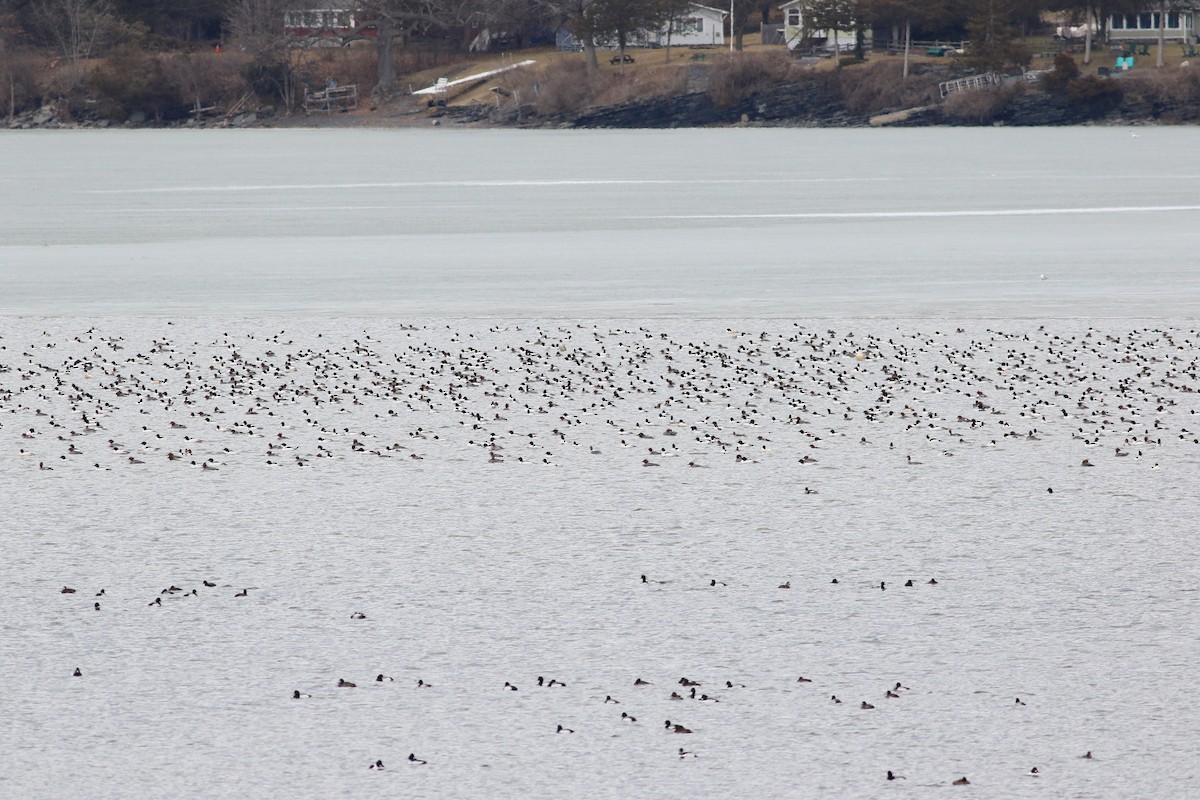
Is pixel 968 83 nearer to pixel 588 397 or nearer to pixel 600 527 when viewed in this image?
pixel 588 397

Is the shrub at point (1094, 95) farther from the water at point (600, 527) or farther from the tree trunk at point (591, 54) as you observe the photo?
the water at point (600, 527)

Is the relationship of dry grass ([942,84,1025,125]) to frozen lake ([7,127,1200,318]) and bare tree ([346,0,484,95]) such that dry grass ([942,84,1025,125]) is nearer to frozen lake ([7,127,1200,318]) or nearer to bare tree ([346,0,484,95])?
bare tree ([346,0,484,95])

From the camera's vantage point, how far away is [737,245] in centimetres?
2073

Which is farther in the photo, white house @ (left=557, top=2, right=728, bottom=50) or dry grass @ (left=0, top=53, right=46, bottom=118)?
white house @ (left=557, top=2, right=728, bottom=50)

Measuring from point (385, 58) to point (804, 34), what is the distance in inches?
1195

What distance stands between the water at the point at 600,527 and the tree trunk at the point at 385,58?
103 m

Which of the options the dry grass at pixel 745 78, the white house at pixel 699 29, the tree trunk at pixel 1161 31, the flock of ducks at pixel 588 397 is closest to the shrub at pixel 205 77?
the white house at pixel 699 29

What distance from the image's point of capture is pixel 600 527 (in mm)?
7047

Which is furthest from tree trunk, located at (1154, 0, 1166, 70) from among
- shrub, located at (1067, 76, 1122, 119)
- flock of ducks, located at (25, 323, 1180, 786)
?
flock of ducks, located at (25, 323, 1180, 786)

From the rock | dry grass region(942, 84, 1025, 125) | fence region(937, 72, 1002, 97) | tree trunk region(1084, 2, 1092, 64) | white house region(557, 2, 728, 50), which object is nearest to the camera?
dry grass region(942, 84, 1025, 125)

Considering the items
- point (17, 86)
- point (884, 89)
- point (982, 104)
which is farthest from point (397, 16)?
point (982, 104)

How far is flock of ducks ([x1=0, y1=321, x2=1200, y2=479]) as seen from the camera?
28.7ft

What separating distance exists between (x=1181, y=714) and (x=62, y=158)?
5591 cm

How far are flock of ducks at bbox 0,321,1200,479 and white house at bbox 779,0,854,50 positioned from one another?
102480mm
